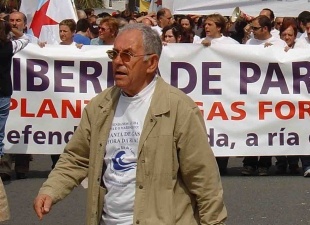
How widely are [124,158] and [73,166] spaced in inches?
13.9

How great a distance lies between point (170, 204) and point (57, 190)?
570mm

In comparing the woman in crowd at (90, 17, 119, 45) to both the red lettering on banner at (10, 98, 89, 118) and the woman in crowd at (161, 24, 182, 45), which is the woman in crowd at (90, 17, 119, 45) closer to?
the woman in crowd at (161, 24, 182, 45)

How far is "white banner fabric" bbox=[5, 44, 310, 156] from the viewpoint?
10695 millimetres

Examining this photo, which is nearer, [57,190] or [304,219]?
[57,190]

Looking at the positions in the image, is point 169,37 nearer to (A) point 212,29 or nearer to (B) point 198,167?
(A) point 212,29

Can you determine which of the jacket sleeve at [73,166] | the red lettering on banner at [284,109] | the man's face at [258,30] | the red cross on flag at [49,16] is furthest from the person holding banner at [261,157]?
the jacket sleeve at [73,166]

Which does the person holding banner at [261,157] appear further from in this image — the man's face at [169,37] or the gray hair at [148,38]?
the gray hair at [148,38]

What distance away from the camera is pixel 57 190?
14.3 ft

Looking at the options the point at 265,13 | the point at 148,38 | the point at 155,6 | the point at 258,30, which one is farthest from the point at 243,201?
the point at 155,6

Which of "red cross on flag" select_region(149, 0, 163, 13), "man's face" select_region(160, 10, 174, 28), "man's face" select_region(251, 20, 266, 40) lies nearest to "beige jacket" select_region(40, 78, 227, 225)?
"man's face" select_region(251, 20, 266, 40)

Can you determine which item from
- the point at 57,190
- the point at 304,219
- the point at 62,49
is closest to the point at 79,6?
the point at 62,49

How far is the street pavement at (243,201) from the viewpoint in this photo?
8.38m

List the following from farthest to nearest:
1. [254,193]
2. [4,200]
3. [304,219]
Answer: [254,193] < [304,219] < [4,200]

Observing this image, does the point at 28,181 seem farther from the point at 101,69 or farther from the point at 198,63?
the point at 198,63
